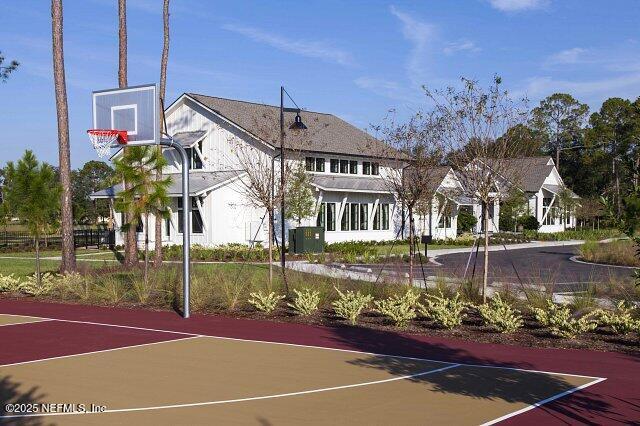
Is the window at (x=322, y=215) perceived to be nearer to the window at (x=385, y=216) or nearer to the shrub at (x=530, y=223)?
the window at (x=385, y=216)

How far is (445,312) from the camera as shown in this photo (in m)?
13.6

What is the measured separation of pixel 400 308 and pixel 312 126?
30.9m

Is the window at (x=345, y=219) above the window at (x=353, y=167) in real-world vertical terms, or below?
below

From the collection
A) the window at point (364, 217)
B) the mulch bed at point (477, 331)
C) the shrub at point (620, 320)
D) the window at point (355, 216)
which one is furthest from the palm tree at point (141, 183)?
the window at point (364, 217)

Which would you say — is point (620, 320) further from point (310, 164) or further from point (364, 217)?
point (364, 217)

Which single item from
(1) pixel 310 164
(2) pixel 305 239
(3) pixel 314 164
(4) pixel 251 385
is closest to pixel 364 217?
(3) pixel 314 164

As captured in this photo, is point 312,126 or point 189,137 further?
point 312,126

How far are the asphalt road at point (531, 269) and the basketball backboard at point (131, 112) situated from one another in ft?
25.5

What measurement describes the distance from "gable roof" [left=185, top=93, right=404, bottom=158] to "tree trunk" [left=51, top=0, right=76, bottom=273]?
13.4 metres

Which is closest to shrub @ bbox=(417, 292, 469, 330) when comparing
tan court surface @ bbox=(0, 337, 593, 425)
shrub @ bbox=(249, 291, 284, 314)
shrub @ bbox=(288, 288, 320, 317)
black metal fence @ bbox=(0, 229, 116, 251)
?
shrub @ bbox=(288, 288, 320, 317)

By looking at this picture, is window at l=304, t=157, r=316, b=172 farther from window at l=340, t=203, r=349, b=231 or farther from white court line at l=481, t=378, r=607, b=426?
white court line at l=481, t=378, r=607, b=426

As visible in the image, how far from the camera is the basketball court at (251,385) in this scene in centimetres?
784

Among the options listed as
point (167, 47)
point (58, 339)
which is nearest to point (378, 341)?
point (58, 339)

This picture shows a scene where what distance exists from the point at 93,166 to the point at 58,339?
81.5 m
